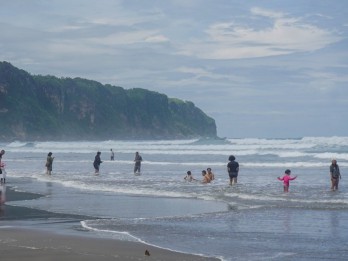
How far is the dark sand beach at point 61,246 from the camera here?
9859mm

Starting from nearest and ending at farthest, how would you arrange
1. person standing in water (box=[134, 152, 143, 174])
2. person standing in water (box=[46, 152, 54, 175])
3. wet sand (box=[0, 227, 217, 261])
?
wet sand (box=[0, 227, 217, 261])
person standing in water (box=[46, 152, 54, 175])
person standing in water (box=[134, 152, 143, 174])

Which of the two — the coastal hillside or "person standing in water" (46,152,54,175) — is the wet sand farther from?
the coastal hillside

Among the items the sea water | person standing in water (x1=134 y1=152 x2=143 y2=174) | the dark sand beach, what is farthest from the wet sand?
person standing in water (x1=134 y1=152 x2=143 y2=174)

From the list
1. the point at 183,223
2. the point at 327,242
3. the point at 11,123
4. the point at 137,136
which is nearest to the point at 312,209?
the point at 183,223

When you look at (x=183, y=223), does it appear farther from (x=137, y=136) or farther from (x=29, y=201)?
(x=137, y=136)

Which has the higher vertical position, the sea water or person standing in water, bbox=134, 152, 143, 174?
person standing in water, bbox=134, 152, 143, 174

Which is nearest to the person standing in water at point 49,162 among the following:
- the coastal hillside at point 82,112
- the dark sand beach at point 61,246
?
the dark sand beach at point 61,246

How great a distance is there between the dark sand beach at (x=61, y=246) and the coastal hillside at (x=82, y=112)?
10867 centimetres

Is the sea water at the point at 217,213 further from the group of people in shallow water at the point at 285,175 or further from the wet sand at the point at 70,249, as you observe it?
the wet sand at the point at 70,249

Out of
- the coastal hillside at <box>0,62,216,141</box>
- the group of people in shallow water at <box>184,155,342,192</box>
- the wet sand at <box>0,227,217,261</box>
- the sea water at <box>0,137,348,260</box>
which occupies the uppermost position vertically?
the coastal hillside at <box>0,62,216,141</box>

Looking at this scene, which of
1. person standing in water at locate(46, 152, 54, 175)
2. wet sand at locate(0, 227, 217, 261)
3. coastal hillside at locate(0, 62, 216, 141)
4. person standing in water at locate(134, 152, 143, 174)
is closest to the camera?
wet sand at locate(0, 227, 217, 261)

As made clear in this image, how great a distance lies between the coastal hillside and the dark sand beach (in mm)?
108666

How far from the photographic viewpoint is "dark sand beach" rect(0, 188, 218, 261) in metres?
9.86

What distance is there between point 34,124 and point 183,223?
116m
